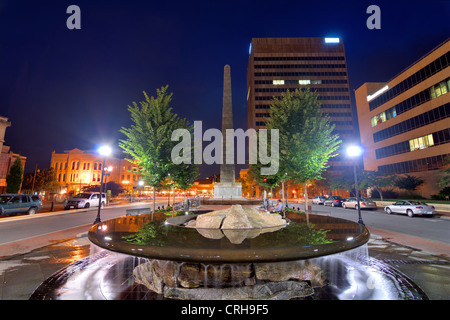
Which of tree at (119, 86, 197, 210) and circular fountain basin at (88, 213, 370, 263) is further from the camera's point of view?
tree at (119, 86, 197, 210)

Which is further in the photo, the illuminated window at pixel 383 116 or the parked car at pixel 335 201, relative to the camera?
the illuminated window at pixel 383 116

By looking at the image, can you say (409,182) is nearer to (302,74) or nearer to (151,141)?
(151,141)

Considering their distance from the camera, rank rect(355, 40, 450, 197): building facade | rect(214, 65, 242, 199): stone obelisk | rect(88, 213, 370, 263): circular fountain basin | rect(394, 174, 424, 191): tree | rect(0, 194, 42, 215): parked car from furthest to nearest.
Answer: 1. rect(394, 174, 424, 191): tree
2. rect(355, 40, 450, 197): building facade
3. rect(214, 65, 242, 199): stone obelisk
4. rect(0, 194, 42, 215): parked car
5. rect(88, 213, 370, 263): circular fountain basin

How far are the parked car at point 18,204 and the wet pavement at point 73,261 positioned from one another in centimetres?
1332

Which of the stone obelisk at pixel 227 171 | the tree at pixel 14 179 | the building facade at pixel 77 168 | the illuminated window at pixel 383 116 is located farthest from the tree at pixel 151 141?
the building facade at pixel 77 168

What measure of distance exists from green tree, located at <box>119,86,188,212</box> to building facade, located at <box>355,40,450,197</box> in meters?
41.2

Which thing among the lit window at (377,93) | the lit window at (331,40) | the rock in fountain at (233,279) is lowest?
the rock in fountain at (233,279)

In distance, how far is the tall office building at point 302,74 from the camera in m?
77.4

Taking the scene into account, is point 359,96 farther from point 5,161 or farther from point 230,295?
point 5,161

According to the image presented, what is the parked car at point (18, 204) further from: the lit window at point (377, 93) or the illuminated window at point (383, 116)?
the lit window at point (377, 93)

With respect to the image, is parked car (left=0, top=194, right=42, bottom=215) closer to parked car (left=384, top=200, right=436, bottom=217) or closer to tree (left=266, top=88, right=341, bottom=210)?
tree (left=266, top=88, right=341, bottom=210)

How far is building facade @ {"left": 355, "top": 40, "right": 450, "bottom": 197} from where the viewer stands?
3138cm

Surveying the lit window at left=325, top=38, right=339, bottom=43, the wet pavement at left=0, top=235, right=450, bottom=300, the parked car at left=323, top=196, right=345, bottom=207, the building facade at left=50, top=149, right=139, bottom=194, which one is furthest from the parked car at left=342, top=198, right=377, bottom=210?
the lit window at left=325, top=38, right=339, bottom=43
